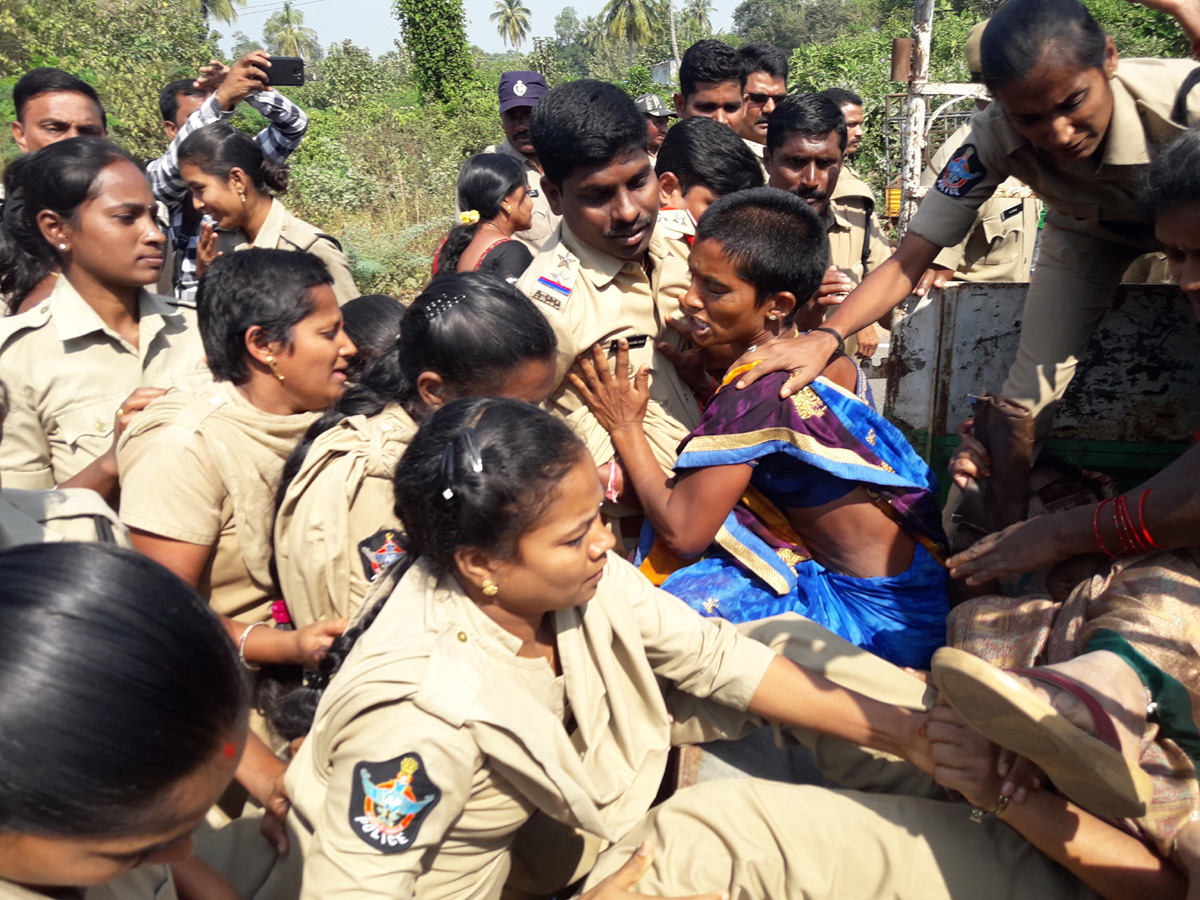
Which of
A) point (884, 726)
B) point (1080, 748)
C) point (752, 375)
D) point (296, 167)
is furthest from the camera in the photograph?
point (296, 167)

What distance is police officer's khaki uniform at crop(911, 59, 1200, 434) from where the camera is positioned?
2.63 meters

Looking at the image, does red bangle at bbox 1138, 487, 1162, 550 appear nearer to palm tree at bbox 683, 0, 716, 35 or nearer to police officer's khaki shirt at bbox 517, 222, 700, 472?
police officer's khaki shirt at bbox 517, 222, 700, 472

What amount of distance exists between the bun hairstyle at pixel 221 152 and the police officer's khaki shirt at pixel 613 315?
71.6 inches

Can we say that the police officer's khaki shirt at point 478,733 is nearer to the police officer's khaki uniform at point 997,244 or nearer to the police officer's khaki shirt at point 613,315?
the police officer's khaki shirt at point 613,315

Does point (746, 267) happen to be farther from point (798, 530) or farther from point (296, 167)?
point (296, 167)

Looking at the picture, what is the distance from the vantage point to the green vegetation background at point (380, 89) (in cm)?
1603

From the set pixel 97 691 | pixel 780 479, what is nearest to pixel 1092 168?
pixel 780 479

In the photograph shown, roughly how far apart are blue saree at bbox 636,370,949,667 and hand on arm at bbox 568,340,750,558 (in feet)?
0.20

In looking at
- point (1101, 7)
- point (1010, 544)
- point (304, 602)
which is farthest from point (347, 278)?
point (1101, 7)

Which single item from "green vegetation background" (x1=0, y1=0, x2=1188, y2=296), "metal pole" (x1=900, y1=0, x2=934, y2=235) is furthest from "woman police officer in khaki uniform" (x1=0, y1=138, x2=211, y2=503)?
"green vegetation background" (x1=0, y1=0, x2=1188, y2=296)

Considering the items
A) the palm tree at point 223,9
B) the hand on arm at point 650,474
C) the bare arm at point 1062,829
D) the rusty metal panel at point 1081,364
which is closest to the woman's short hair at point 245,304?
the hand on arm at point 650,474

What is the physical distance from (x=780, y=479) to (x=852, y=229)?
8.54 ft

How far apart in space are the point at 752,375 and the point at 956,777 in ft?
3.46

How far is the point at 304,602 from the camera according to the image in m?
2.11
